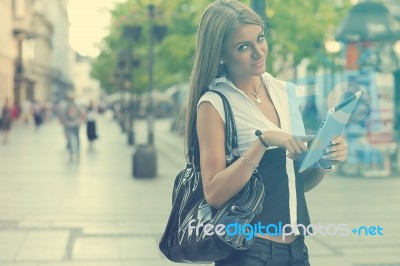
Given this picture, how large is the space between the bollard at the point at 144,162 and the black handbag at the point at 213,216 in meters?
11.9

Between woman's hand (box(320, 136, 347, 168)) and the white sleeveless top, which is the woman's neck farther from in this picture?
woman's hand (box(320, 136, 347, 168))

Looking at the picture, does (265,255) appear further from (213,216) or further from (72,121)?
(72,121)

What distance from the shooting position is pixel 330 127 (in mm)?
2316

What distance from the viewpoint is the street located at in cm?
696

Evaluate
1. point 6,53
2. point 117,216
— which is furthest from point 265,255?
point 6,53

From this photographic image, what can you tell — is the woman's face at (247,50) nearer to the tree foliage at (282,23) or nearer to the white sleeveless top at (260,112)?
the white sleeveless top at (260,112)

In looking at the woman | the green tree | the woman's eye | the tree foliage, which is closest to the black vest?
the woman

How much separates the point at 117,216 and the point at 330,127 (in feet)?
24.1

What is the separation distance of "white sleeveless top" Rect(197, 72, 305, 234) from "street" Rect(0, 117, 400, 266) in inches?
17.3

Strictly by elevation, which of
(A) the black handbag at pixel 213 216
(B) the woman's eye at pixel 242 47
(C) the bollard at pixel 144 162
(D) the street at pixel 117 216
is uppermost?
(B) the woman's eye at pixel 242 47

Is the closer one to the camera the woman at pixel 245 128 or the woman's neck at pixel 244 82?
the woman at pixel 245 128

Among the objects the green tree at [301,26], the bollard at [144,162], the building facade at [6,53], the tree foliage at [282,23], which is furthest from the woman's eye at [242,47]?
the building facade at [6,53]

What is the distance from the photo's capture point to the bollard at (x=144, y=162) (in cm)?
1442

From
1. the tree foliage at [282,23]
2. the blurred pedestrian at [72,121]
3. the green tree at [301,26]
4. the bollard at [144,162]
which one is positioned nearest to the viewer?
the bollard at [144,162]
